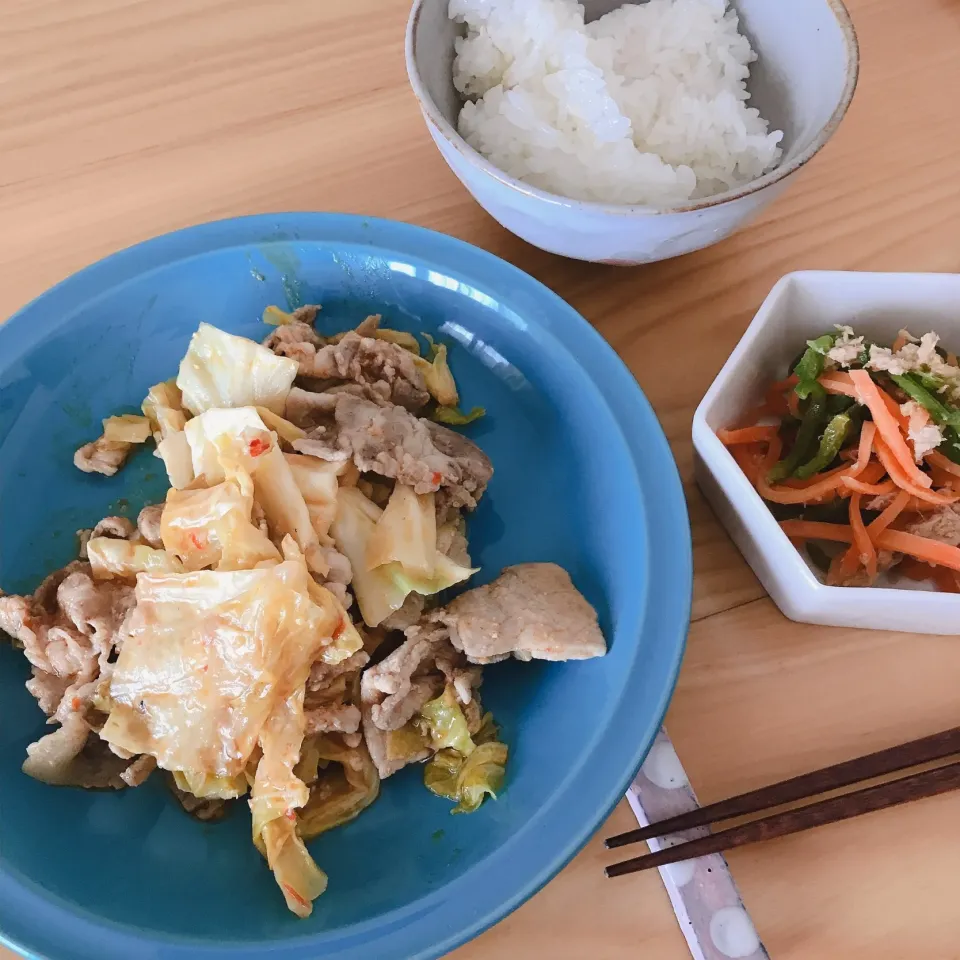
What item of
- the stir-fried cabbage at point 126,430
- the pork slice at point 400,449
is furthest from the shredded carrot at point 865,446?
the stir-fried cabbage at point 126,430

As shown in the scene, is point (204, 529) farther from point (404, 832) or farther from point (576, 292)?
Result: point (576, 292)

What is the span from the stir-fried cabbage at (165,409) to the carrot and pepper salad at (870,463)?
2.31 ft

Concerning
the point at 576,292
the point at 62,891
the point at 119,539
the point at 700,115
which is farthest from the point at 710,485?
the point at 62,891

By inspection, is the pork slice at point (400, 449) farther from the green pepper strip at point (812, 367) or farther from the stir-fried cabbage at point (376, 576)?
the green pepper strip at point (812, 367)

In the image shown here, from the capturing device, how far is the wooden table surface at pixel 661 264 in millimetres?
879

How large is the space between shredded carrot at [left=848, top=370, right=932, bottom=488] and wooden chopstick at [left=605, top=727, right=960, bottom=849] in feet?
0.97

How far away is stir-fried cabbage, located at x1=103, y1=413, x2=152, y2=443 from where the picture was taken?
42.4 inches

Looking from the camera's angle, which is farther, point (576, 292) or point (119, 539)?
point (576, 292)

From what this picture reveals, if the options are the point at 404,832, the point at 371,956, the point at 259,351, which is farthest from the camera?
the point at 259,351

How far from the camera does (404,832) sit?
0.89 m

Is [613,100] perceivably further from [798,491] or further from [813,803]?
[813,803]

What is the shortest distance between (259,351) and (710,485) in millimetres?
607

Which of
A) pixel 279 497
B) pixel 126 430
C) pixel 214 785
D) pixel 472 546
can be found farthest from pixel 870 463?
pixel 126 430

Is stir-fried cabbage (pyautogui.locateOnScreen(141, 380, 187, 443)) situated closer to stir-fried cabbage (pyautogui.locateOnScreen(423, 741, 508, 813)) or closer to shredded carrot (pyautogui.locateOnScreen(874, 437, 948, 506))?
stir-fried cabbage (pyautogui.locateOnScreen(423, 741, 508, 813))
